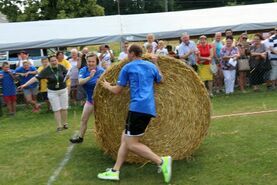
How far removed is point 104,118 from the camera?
6723 mm

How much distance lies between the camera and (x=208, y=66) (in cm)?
1264

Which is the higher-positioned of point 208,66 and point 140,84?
point 140,84

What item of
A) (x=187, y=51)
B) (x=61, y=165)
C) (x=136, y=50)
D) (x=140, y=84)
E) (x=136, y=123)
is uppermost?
(x=136, y=50)

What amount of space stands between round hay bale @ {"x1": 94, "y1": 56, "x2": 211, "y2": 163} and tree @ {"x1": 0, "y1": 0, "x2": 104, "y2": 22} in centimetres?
2840

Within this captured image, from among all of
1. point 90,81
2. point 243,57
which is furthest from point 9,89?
point 243,57

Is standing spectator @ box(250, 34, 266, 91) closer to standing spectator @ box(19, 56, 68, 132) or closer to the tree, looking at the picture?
standing spectator @ box(19, 56, 68, 132)

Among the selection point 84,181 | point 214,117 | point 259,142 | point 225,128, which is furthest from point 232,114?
point 84,181

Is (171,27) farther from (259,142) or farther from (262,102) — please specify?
(259,142)

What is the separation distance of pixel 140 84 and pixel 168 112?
1.33m

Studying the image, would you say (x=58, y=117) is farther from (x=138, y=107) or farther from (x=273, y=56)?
(x=273, y=56)

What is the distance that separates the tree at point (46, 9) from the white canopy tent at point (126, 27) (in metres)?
19.2

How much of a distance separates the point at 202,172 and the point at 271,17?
11.0 metres

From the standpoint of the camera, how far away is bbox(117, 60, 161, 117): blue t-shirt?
5.46 m

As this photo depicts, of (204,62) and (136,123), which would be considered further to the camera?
(204,62)
